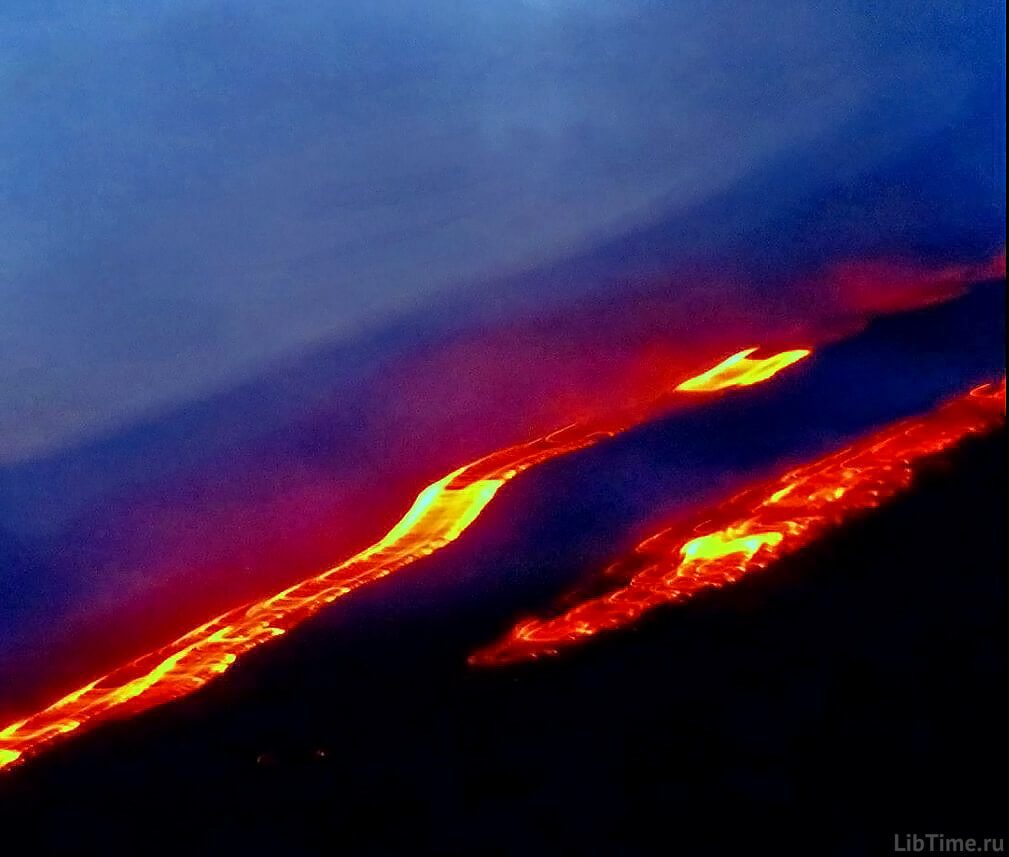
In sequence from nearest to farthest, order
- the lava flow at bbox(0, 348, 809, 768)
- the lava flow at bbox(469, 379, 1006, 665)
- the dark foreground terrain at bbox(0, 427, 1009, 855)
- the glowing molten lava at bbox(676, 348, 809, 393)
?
the dark foreground terrain at bbox(0, 427, 1009, 855) < the lava flow at bbox(469, 379, 1006, 665) < the lava flow at bbox(0, 348, 809, 768) < the glowing molten lava at bbox(676, 348, 809, 393)

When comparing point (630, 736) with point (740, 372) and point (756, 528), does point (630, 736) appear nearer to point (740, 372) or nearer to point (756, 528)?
point (756, 528)

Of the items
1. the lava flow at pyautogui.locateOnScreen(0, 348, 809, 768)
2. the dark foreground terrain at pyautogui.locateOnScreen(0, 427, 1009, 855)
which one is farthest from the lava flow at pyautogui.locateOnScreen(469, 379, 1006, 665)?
the lava flow at pyautogui.locateOnScreen(0, 348, 809, 768)

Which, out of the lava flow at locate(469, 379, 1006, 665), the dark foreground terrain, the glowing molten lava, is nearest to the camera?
the dark foreground terrain

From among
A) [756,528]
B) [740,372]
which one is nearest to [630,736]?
[756,528]

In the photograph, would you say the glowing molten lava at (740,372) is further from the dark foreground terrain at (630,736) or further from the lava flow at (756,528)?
the dark foreground terrain at (630,736)

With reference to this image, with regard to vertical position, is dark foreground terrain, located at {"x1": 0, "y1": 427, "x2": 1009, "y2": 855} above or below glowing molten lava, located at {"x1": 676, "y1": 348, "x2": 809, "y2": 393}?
below

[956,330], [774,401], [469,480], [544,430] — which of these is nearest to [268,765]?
[469,480]

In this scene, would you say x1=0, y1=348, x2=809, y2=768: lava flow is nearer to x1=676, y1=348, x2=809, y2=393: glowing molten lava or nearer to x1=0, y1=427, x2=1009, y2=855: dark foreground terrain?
x1=676, y1=348, x2=809, y2=393: glowing molten lava
